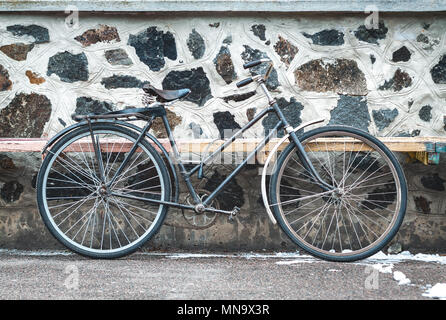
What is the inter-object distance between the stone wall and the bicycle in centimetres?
24

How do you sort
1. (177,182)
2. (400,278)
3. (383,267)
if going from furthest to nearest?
(177,182) → (383,267) → (400,278)

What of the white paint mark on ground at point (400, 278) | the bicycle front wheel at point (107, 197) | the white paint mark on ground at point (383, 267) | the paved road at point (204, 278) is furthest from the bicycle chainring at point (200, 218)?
the white paint mark on ground at point (400, 278)

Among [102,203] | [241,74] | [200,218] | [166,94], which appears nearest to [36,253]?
[102,203]

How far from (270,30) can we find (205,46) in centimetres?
47

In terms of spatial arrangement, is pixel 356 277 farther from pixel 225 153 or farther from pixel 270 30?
pixel 270 30

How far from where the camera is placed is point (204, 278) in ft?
9.32

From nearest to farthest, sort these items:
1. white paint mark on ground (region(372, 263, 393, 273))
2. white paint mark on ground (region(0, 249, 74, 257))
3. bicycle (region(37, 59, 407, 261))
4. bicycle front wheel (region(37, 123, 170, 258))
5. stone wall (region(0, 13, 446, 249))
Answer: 1. white paint mark on ground (region(372, 263, 393, 273))
2. bicycle (region(37, 59, 407, 261))
3. bicycle front wheel (region(37, 123, 170, 258))
4. white paint mark on ground (region(0, 249, 74, 257))
5. stone wall (region(0, 13, 446, 249))

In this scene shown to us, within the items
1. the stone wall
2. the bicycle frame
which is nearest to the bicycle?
the bicycle frame

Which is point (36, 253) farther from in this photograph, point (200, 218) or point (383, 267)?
point (383, 267)

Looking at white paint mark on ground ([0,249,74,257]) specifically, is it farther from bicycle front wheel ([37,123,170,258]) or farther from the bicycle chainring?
A: the bicycle chainring

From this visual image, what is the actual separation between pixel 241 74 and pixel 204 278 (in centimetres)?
156

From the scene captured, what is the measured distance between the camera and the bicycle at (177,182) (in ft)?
10.7

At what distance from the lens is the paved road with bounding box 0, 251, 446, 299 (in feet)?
8.27

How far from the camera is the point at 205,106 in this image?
380 cm
